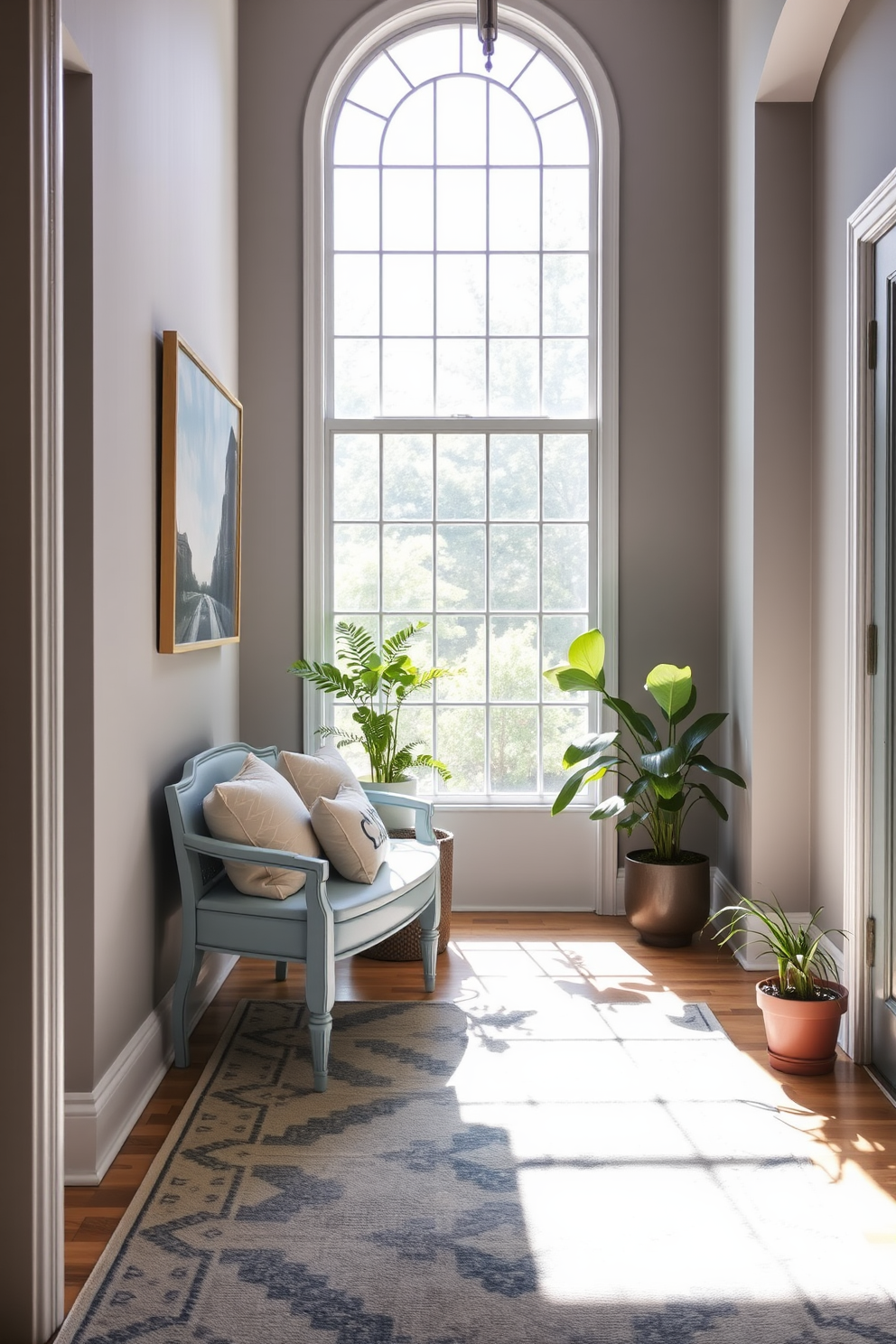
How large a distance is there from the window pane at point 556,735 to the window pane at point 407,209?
7.20ft

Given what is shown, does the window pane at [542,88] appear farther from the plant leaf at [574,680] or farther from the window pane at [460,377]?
the plant leaf at [574,680]

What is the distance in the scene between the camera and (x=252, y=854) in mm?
3092

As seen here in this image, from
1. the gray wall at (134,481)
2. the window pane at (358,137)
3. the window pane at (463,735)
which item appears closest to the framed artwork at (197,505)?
the gray wall at (134,481)

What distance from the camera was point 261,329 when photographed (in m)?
4.80

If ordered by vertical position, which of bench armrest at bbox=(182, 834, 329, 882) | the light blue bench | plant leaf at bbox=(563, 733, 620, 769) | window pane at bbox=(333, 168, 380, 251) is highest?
window pane at bbox=(333, 168, 380, 251)

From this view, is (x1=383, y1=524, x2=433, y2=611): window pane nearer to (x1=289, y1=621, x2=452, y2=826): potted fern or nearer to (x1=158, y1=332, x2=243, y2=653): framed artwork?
(x1=289, y1=621, x2=452, y2=826): potted fern

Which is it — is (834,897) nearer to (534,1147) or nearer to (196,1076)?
(534,1147)

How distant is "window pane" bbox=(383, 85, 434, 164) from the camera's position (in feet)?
16.1

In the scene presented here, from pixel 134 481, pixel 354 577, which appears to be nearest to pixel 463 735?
pixel 354 577

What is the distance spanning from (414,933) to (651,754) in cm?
115

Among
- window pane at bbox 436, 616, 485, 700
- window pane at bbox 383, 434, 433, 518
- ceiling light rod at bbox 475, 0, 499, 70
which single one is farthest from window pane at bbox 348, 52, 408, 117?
window pane at bbox 436, 616, 485, 700

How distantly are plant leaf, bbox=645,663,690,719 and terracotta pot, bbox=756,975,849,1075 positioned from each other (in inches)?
56.4

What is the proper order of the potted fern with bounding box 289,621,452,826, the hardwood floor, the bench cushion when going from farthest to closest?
the potted fern with bounding box 289,621,452,826 → the bench cushion → the hardwood floor

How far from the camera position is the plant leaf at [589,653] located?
4.49 metres
